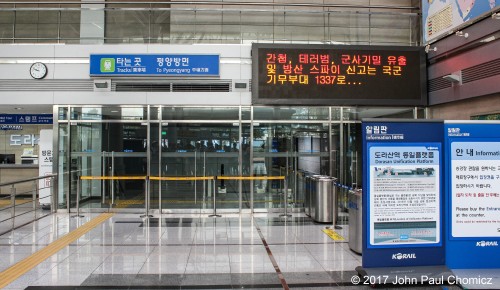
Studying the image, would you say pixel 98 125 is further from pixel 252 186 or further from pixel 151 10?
pixel 252 186

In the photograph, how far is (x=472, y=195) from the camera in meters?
4.89

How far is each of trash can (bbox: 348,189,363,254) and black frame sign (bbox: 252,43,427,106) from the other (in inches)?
151

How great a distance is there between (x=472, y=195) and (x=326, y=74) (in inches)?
207

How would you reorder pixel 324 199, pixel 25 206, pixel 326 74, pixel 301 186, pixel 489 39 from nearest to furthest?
pixel 489 39, pixel 324 199, pixel 326 74, pixel 301 186, pixel 25 206

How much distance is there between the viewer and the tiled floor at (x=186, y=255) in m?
4.80

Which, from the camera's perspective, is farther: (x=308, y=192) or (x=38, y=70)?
(x=38, y=70)

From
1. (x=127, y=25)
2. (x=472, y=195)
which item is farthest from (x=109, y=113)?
(x=472, y=195)

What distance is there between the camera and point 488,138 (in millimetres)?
4875

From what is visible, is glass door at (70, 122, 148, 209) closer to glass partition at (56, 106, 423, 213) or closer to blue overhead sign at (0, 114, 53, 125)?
glass partition at (56, 106, 423, 213)

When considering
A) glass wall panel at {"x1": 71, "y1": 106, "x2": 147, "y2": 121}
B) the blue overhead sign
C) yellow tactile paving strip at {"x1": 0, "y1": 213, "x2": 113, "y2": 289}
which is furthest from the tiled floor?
the blue overhead sign

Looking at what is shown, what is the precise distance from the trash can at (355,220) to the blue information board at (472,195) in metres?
1.30

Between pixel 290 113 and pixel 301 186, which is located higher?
pixel 290 113

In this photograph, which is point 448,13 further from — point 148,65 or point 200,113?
point 148,65

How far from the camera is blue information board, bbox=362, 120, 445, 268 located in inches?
188
